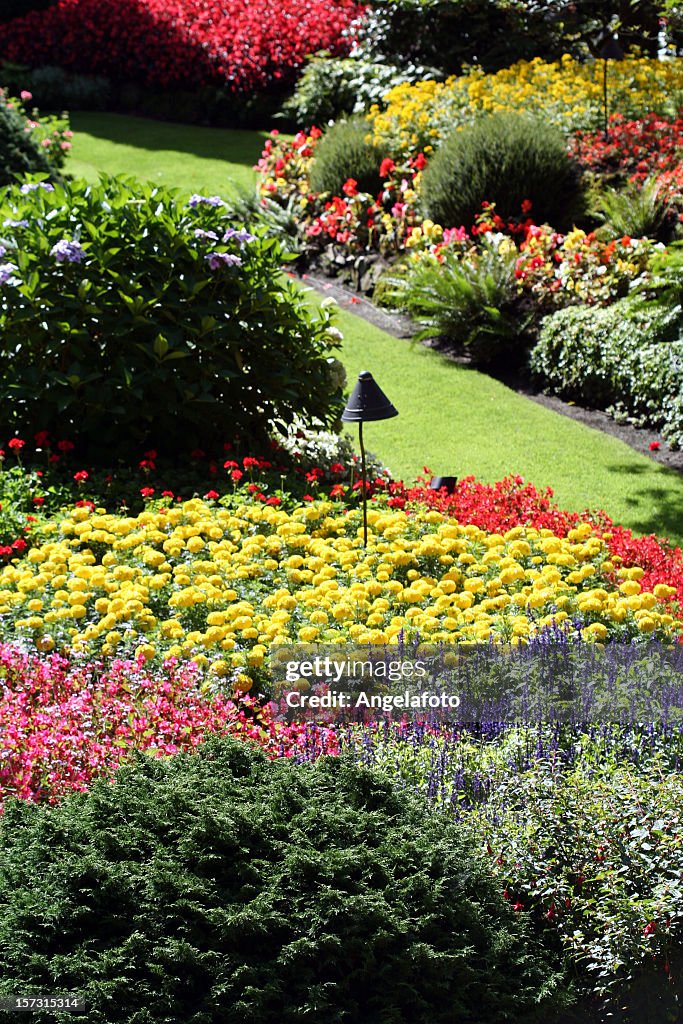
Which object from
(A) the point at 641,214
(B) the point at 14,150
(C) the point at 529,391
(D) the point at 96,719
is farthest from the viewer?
(B) the point at 14,150

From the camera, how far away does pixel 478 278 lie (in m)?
9.87

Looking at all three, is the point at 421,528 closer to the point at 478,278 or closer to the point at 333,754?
the point at 333,754

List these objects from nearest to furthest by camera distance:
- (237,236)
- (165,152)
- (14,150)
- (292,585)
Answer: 1. (292,585)
2. (237,236)
3. (14,150)
4. (165,152)

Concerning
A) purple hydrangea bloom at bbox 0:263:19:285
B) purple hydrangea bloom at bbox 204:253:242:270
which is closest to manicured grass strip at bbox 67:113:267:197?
purple hydrangea bloom at bbox 204:253:242:270

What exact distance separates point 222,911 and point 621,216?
869 cm

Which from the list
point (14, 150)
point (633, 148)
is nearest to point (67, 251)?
point (14, 150)

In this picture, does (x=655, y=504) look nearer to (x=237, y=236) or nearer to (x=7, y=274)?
(x=237, y=236)

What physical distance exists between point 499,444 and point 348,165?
18.2ft

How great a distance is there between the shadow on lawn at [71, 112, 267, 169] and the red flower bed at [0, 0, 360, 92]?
928 millimetres

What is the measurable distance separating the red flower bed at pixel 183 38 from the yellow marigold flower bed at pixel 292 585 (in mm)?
14514

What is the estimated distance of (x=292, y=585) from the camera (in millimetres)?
5344

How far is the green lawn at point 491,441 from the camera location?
7391mm

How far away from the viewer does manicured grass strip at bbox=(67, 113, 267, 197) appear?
50.5 feet

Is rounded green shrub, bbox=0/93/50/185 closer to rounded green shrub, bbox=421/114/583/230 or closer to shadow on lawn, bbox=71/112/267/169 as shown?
rounded green shrub, bbox=421/114/583/230
